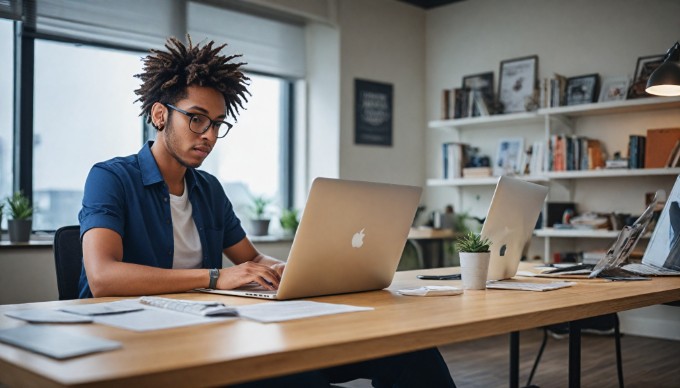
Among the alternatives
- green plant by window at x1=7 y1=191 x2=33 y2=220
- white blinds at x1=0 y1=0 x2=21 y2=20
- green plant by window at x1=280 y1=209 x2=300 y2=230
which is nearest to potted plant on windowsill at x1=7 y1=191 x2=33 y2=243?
green plant by window at x1=7 y1=191 x2=33 y2=220

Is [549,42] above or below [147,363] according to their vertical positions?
above

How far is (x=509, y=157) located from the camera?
5.30 meters

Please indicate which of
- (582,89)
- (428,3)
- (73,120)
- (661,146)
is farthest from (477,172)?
(73,120)

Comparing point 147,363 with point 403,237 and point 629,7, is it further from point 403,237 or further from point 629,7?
point 629,7

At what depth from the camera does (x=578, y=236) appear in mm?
4785

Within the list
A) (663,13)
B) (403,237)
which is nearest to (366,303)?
(403,237)

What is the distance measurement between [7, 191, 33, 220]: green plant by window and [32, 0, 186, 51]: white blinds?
0.98 m

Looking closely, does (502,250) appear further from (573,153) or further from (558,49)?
(558,49)

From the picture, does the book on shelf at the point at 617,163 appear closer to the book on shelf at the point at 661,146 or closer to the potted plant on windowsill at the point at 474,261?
the book on shelf at the point at 661,146

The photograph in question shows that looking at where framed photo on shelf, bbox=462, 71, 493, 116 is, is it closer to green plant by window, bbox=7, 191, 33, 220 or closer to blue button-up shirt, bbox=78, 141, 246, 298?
green plant by window, bbox=7, 191, 33, 220

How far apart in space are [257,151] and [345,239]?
12.5 ft

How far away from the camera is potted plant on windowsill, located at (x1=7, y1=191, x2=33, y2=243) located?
12.4ft

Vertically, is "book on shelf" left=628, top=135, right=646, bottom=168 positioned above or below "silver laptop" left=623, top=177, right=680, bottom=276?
above

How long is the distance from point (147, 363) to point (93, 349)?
10 cm
